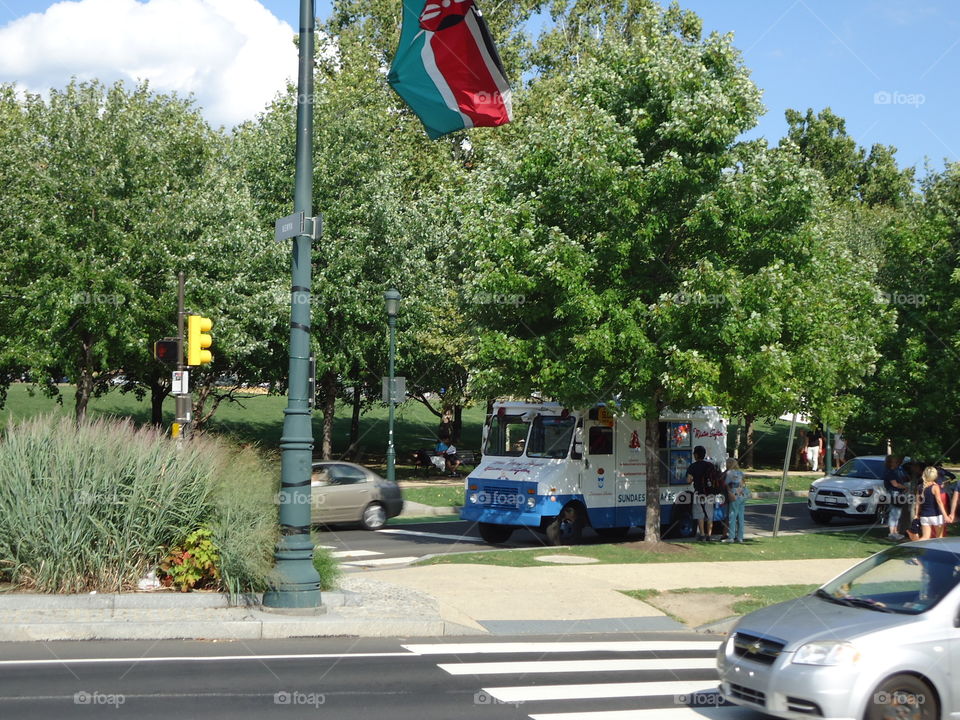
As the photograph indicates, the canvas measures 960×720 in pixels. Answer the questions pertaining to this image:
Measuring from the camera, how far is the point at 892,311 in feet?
71.6

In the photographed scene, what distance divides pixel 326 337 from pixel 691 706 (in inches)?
983

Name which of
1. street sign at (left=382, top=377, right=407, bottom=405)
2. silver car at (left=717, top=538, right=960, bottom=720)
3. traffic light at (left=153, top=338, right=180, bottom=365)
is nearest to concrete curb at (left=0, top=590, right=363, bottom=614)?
silver car at (left=717, top=538, right=960, bottom=720)

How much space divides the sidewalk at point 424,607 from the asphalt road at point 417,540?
2112 millimetres

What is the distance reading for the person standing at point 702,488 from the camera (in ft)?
69.1

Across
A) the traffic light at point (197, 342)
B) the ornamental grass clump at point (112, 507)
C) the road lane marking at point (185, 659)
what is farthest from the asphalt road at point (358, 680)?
the traffic light at point (197, 342)

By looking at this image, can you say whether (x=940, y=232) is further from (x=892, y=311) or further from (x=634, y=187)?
(x=634, y=187)

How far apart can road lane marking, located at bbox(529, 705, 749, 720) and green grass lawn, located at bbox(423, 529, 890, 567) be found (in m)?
8.16

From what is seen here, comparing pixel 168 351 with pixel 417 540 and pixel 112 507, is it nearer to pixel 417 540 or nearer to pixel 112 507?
→ pixel 417 540

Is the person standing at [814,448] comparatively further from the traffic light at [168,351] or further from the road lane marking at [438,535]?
the traffic light at [168,351]

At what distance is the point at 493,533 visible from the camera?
69.0 ft

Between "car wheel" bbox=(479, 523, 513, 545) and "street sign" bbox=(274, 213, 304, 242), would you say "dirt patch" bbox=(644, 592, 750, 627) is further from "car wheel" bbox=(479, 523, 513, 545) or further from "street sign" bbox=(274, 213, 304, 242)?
"car wheel" bbox=(479, 523, 513, 545)

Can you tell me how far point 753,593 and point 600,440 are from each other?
621cm

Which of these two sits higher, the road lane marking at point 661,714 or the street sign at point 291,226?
the street sign at point 291,226

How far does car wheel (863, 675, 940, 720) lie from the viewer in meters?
7.23
